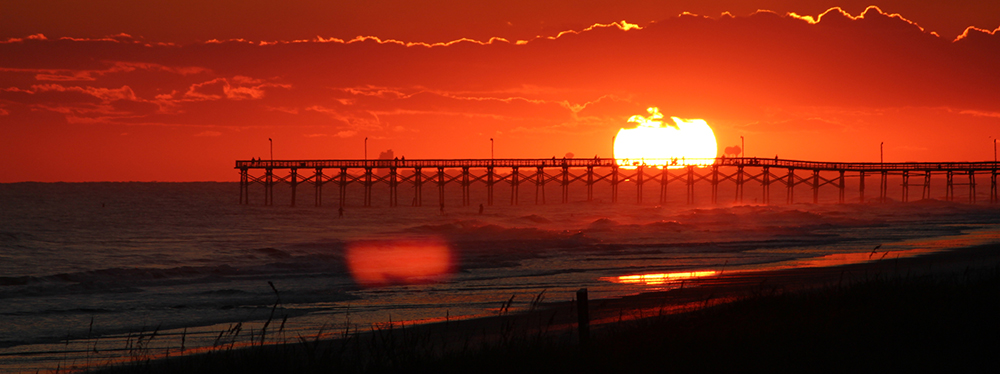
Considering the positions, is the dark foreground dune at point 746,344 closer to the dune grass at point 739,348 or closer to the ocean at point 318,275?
the dune grass at point 739,348

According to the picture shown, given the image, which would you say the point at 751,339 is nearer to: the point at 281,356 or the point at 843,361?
the point at 843,361

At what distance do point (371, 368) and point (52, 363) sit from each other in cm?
472

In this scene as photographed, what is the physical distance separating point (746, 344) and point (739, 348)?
140 millimetres

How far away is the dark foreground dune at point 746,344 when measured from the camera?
262 inches

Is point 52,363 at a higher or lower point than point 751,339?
lower

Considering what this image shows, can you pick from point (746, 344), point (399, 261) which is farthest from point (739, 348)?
point (399, 261)

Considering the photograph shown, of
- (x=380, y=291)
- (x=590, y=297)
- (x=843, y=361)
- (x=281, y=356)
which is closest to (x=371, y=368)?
(x=281, y=356)

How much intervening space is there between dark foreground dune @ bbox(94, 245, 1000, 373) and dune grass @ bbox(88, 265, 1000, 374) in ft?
0.04

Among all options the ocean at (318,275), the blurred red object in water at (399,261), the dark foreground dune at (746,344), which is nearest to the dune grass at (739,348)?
the dark foreground dune at (746,344)

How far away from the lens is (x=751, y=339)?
733 centimetres

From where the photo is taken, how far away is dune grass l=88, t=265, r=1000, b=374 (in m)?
6.64

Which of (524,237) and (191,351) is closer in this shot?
(191,351)

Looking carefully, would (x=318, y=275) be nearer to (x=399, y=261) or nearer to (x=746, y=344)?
(x=399, y=261)

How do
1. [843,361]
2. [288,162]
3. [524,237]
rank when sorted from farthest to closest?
1. [288,162]
2. [524,237]
3. [843,361]
